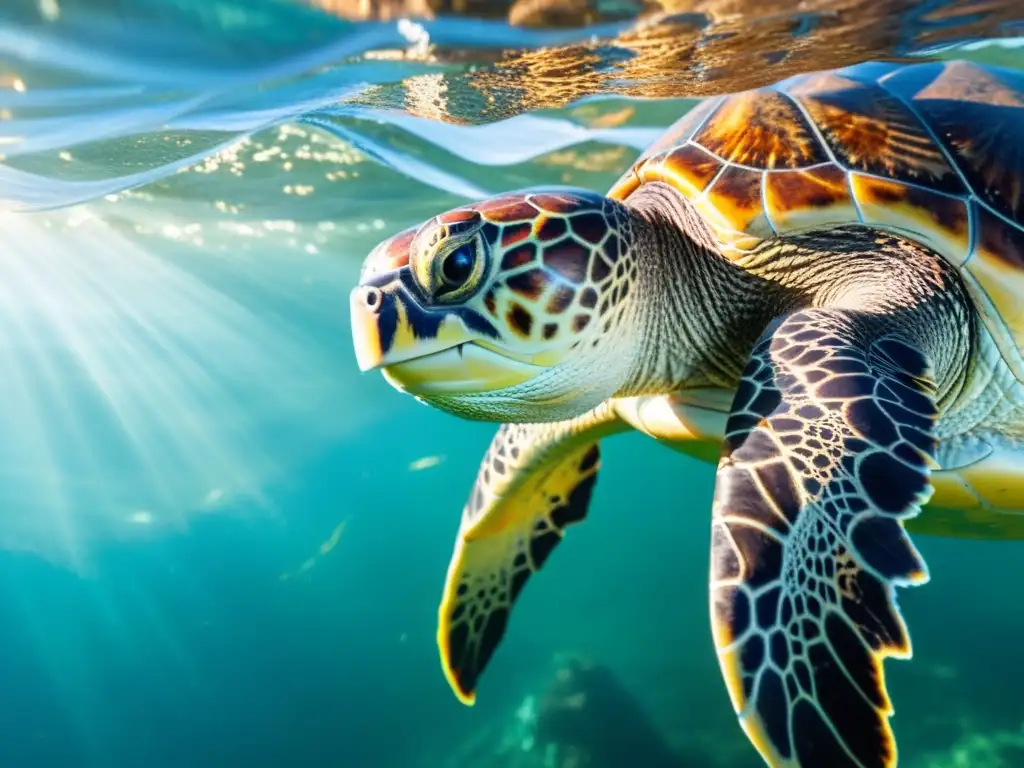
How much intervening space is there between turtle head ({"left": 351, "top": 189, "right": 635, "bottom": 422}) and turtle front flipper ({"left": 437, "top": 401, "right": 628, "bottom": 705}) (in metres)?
1.20

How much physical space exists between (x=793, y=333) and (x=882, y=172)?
708 millimetres

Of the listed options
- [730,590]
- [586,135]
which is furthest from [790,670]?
[586,135]

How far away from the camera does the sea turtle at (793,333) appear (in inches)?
51.3

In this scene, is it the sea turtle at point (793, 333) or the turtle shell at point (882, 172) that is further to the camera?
the turtle shell at point (882, 172)

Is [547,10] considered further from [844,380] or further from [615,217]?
[844,380]

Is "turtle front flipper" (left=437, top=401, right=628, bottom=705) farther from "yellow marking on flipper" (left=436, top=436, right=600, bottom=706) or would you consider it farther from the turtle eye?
the turtle eye

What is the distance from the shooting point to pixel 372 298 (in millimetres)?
1663

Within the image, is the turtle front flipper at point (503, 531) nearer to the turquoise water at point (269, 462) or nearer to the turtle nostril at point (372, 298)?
the turtle nostril at point (372, 298)

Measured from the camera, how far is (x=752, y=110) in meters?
2.34

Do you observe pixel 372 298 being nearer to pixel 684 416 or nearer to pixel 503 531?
pixel 684 416

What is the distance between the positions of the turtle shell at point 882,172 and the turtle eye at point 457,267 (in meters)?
0.96

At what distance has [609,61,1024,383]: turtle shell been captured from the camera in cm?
200

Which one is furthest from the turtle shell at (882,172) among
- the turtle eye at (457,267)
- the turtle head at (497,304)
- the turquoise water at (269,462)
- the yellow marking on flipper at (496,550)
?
the yellow marking on flipper at (496,550)

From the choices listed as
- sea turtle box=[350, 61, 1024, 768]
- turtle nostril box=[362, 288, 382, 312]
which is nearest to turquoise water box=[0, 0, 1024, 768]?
sea turtle box=[350, 61, 1024, 768]
